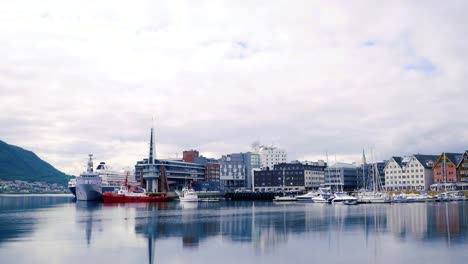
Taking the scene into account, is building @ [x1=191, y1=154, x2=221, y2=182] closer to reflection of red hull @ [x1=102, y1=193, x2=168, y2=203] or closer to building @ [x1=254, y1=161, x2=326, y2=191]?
building @ [x1=254, y1=161, x2=326, y2=191]

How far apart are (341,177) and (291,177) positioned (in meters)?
17.4

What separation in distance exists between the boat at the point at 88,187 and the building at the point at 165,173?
17333 mm

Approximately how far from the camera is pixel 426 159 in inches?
5743

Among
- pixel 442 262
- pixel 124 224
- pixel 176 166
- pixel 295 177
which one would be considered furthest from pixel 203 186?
pixel 442 262

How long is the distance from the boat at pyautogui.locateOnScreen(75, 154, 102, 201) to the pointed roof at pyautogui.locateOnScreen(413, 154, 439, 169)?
93.0m

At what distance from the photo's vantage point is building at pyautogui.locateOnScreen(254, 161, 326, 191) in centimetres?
16388

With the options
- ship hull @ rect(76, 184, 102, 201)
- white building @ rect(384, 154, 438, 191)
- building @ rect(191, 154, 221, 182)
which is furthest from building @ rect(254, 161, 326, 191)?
ship hull @ rect(76, 184, 102, 201)

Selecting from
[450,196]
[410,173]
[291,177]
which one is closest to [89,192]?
[291,177]

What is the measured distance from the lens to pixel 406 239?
36125 mm

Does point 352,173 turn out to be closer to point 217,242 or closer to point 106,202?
point 106,202

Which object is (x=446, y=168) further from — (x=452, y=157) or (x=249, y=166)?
A: (x=249, y=166)

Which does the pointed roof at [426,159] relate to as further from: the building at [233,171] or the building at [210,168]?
the building at [210,168]

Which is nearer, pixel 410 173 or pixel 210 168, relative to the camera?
pixel 410 173

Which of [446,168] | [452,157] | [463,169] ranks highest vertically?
[452,157]
